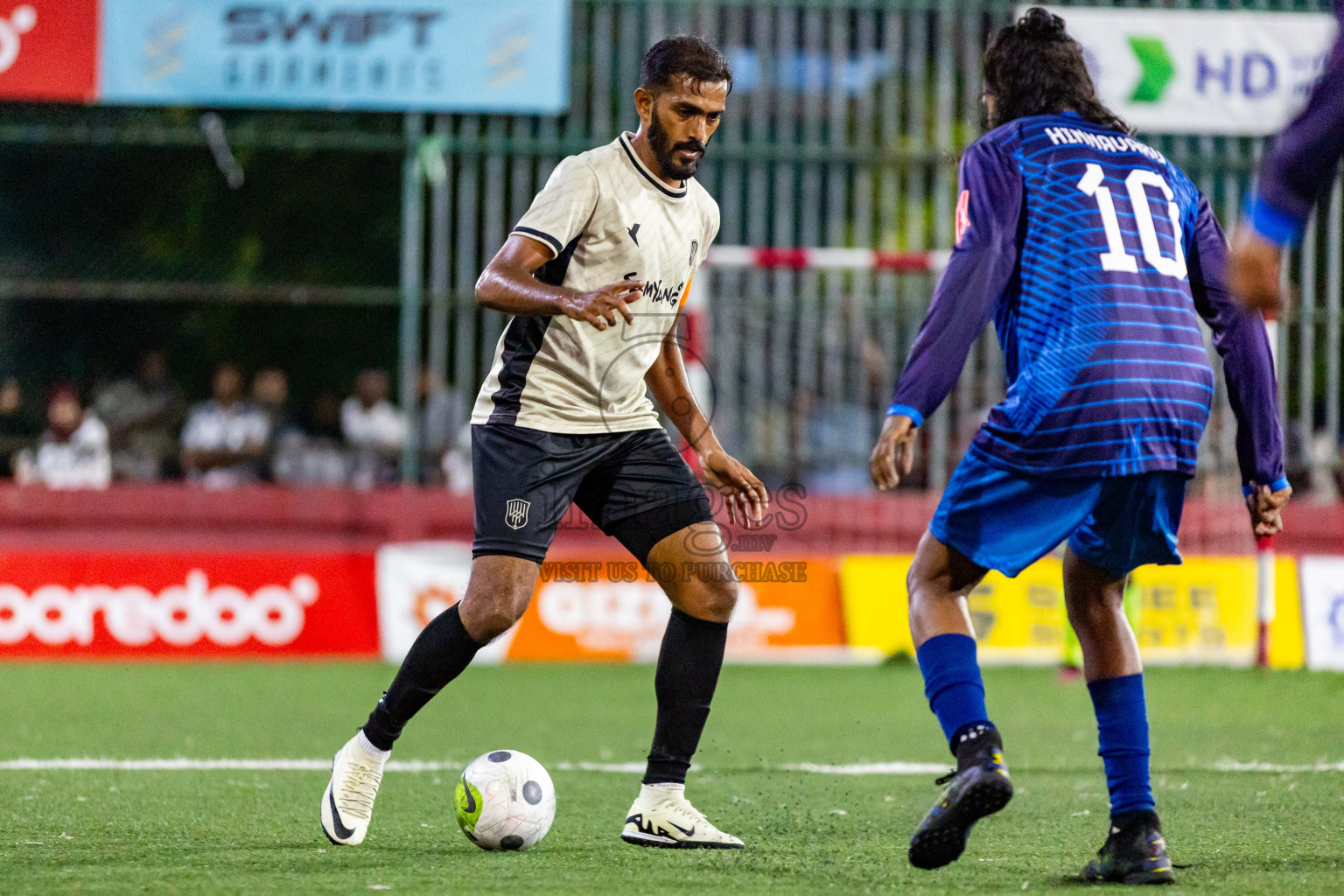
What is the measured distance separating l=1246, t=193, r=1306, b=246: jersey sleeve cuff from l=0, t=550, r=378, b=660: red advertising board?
9.14m

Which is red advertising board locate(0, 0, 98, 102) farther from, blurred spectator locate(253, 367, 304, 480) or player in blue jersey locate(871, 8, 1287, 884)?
player in blue jersey locate(871, 8, 1287, 884)

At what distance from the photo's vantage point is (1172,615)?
1169 cm

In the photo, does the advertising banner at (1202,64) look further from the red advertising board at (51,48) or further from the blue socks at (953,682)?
the blue socks at (953,682)

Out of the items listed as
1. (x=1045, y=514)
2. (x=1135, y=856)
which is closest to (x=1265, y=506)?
(x=1045, y=514)

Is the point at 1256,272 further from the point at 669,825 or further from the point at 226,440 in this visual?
the point at 226,440

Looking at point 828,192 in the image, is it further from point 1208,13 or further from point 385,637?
point 385,637

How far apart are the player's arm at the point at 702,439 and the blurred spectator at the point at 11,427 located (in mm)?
9295

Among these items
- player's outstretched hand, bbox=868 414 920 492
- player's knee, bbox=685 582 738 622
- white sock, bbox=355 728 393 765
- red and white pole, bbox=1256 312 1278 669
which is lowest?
red and white pole, bbox=1256 312 1278 669

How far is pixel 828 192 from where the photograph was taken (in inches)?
520

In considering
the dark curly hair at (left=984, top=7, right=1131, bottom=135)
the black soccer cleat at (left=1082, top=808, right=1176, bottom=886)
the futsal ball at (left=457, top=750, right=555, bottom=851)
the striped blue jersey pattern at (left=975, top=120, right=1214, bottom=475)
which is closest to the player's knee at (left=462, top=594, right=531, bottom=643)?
the futsal ball at (left=457, top=750, right=555, bottom=851)

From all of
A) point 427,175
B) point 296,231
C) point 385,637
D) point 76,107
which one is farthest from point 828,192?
point 296,231

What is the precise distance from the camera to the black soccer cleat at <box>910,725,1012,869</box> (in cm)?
384

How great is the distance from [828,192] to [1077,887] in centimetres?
958

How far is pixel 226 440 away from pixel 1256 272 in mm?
11374
